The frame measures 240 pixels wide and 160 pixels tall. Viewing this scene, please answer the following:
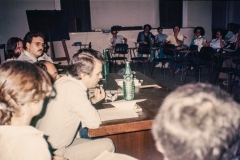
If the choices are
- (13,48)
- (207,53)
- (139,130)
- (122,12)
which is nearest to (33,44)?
(13,48)

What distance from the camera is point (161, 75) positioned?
745 cm

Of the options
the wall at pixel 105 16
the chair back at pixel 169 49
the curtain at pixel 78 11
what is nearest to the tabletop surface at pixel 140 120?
the chair back at pixel 169 49

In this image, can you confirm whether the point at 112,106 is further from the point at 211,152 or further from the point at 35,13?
the point at 35,13

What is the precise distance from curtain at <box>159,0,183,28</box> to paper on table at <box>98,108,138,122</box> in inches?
388

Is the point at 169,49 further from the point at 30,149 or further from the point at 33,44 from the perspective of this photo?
the point at 30,149

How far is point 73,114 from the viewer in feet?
5.58

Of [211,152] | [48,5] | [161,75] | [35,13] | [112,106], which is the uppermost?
[48,5]

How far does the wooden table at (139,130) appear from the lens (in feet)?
5.36

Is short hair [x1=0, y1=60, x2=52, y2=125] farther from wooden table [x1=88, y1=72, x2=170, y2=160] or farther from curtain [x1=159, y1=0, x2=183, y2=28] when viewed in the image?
curtain [x1=159, y1=0, x2=183, y2=28]

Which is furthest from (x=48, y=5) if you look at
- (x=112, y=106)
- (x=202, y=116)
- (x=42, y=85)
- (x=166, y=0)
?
(x=202, y=116)

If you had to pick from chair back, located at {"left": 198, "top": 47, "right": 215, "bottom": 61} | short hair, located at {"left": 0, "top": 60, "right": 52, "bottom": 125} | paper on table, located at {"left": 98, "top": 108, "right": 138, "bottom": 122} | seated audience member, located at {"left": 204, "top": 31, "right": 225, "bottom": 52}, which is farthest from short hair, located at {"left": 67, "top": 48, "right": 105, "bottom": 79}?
seated audience member, located at {"left": 204, "top": 31, "right": 225, "bottom": 52}

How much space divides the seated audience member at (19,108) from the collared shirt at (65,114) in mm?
513

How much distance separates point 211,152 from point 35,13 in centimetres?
584

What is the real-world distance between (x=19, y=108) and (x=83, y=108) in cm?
55
